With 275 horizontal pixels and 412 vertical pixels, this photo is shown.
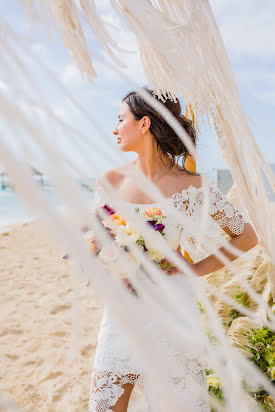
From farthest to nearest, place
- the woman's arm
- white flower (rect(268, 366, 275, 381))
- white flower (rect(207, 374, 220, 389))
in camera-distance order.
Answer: white flower (rect(207, 374, 220, 389)) < white flower (rect(268, 366, 275, 381)) < the woman's arm

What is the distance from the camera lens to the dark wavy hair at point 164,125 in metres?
1.34

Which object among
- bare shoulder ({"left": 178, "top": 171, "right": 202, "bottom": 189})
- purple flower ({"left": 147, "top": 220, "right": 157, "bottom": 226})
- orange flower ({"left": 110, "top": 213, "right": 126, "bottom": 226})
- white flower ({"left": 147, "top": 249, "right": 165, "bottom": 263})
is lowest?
white flower ({"left": 147, "top": 249, "right": 165, "bottom": 263})

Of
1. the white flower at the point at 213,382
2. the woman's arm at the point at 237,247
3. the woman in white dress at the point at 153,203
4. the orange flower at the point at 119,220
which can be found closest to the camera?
the orange flower at the point at 119,220

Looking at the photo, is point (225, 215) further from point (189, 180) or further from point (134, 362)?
point (134, 362)

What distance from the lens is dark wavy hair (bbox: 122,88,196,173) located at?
4.41 feet

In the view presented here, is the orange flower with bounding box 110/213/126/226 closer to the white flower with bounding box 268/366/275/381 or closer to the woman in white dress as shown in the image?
the woman in white dress

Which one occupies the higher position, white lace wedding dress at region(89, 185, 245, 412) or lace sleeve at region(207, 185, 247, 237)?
lace sleeve at region(207, 185, 247, 237)

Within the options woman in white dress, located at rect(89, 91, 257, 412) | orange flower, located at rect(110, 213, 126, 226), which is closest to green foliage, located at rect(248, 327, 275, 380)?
woman in white dress, located at rect(89, 91, 257, 412)

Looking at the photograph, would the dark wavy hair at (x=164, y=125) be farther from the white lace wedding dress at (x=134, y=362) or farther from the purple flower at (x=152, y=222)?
the purple flower at (x=152, y=222)

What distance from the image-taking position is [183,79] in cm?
84

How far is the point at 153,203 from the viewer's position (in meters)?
1.38

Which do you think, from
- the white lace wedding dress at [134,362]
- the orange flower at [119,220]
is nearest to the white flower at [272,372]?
the white lace wedding dress at [134,362]

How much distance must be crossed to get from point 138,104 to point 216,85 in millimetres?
502

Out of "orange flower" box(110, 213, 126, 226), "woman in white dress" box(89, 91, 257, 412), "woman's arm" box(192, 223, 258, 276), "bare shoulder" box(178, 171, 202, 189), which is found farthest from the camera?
"bare shoulder" box(178, 171, 202, 189)
